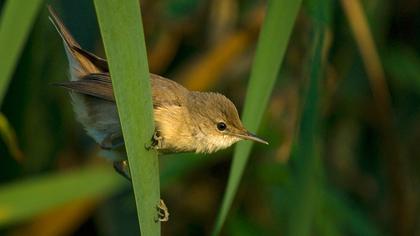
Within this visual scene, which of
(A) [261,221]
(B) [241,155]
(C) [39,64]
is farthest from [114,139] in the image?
(A) [261,221]

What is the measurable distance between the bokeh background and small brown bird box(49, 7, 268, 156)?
94cm

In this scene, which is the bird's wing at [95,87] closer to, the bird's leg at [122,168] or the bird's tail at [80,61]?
the bird's tail at [80,61]

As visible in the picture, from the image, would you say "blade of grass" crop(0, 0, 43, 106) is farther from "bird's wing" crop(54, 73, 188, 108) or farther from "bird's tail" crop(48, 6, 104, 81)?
"bird's tail" crop(48, 6, 104, 81)

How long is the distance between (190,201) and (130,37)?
2.91 metres

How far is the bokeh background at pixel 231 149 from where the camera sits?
3.94 m

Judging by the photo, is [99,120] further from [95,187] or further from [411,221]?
[411,221]

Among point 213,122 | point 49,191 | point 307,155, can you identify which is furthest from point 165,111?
point 49,191

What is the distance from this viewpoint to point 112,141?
2.83m

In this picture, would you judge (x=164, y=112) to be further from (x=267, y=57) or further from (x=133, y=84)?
(x=133, y=84)

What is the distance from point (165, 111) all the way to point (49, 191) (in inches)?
49.5

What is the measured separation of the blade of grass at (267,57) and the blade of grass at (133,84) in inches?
19.6

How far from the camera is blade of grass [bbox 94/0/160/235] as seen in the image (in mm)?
1829

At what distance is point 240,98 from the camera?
4.58 m

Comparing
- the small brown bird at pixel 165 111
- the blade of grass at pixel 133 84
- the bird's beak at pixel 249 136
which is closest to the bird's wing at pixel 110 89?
the small brown bird at pixel 165 111
